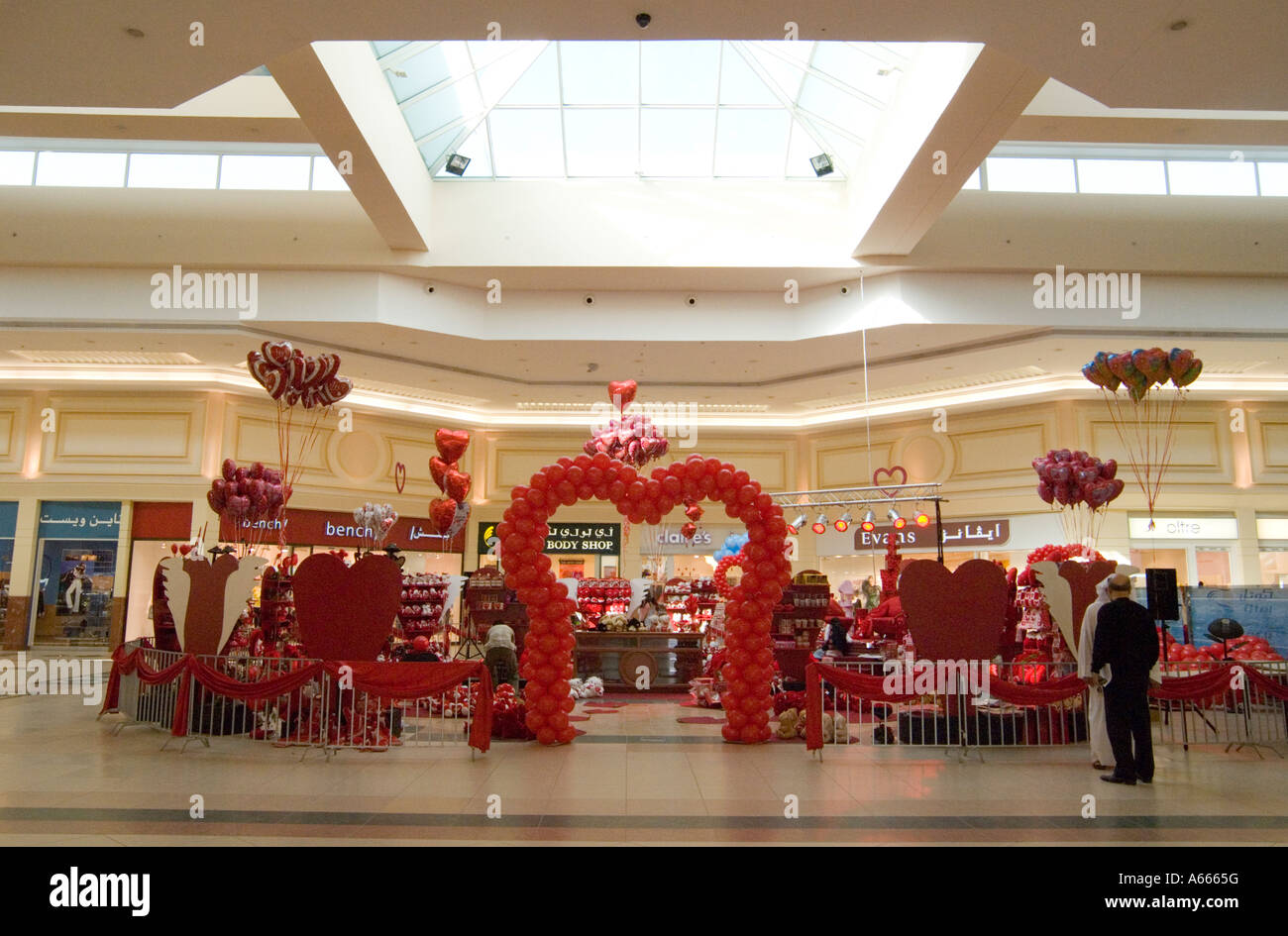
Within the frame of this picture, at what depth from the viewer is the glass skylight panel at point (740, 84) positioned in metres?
12.8

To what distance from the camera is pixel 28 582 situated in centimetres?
1838

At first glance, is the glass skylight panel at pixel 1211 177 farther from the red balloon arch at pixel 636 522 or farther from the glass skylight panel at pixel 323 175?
the glass skylight panel at pixel 323 175

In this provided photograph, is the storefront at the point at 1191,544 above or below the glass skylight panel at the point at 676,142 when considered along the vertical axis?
below

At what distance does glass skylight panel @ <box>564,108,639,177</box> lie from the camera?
13.6m

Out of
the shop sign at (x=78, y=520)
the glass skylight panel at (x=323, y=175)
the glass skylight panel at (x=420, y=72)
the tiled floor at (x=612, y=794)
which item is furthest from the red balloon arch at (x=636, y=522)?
the shop sign at (x=78, y=520)

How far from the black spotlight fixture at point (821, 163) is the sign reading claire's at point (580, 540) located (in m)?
10.8

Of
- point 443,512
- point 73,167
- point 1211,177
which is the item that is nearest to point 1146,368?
point 1211,177

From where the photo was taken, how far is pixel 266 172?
14.1 m

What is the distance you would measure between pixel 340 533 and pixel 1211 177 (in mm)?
18209

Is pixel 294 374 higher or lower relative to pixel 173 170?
lower

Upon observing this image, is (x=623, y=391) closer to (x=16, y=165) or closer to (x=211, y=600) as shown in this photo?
(x=211, y=600)

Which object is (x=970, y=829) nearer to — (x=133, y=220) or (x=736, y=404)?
(x=133, y=220)
